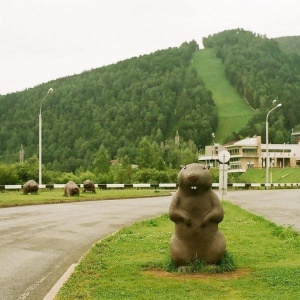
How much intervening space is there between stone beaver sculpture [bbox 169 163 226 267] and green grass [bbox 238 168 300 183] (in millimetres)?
78670

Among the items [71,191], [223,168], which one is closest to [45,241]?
[223,168]

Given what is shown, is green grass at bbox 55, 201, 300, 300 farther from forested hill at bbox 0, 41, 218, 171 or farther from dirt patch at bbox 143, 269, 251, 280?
forested hill at bbox 0, 41, 218, 171

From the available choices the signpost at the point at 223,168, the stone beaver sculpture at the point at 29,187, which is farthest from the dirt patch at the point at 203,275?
the stone beaver sculpture at the point at 29,187

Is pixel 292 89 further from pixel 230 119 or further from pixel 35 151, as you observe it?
pixel 35 151

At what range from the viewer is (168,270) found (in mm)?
9461

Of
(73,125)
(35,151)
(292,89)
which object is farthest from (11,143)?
(292,89)

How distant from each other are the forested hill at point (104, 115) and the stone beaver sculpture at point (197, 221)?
391ft

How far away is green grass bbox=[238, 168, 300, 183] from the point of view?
295ft

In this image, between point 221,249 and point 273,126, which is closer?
point 221,249

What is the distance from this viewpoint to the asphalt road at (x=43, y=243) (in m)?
9.22

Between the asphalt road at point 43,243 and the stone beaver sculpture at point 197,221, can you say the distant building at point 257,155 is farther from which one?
the stone beaver sculpture at point 197,221

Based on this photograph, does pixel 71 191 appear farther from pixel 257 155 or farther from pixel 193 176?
pixel 257 155

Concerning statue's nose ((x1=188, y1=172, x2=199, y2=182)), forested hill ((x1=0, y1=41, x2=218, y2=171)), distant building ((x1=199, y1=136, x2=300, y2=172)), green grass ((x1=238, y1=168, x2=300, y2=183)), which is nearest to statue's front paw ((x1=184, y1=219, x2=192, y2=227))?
statue's nose ((x1=188, y1=172, x2=199, y2=182))

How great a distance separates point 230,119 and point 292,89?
21.9 metres
